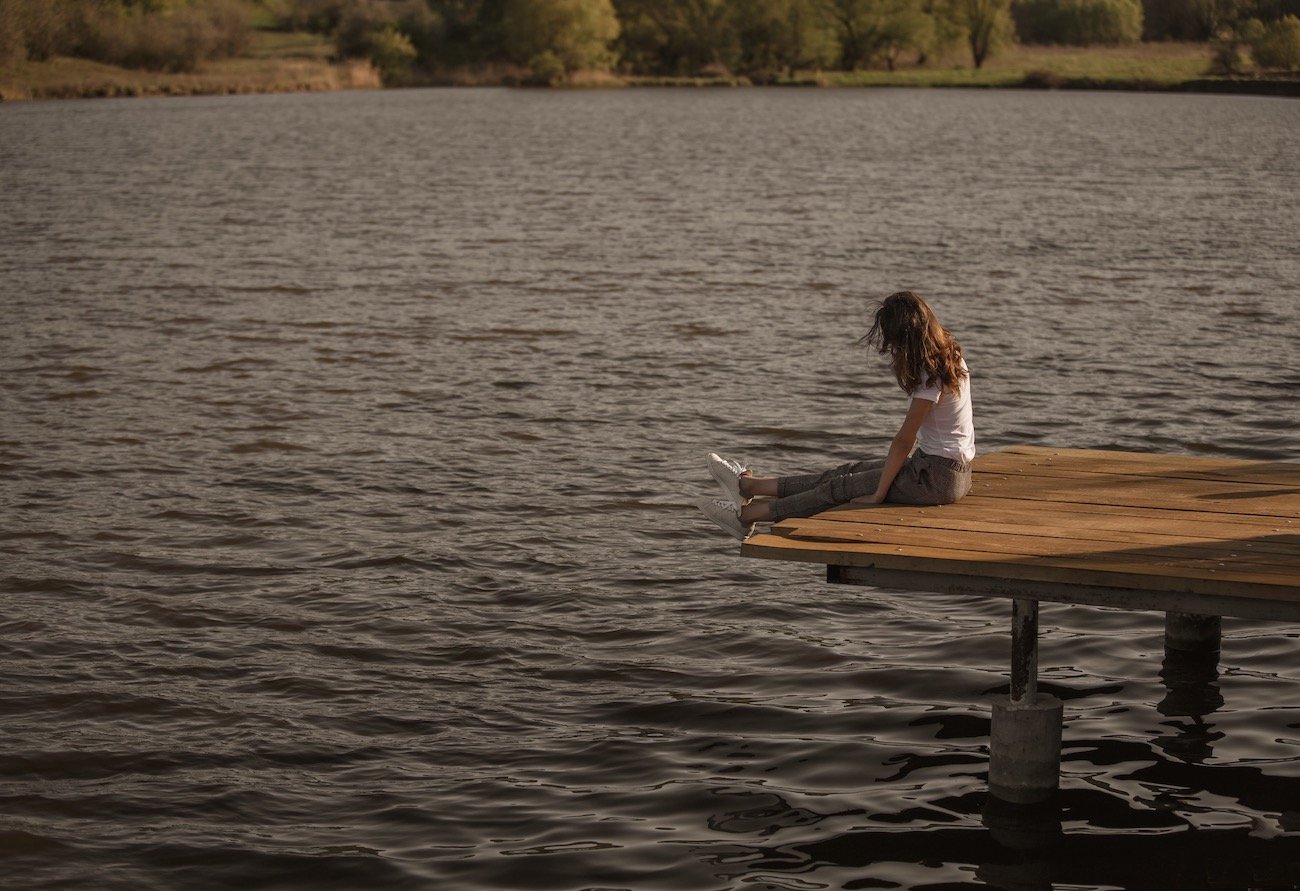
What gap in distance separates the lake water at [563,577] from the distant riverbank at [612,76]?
7558 cm

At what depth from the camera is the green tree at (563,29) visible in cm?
12312

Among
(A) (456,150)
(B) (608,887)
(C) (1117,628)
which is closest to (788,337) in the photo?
(C) (1117,628)

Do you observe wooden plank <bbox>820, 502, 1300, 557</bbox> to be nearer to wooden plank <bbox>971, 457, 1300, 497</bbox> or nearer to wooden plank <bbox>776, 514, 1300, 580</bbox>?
wooden plank <bbox>776, 514, 1300, 580</bbox>

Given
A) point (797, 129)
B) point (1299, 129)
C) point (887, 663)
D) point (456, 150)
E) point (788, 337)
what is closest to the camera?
point (887, 663)

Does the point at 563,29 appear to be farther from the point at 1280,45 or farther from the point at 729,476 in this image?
the point at 729,476

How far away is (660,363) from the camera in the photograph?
20.0m

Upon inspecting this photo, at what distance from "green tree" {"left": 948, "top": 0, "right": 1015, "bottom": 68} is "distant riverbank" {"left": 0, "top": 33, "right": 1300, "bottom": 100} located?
172cm

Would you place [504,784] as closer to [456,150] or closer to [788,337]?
[788,337]

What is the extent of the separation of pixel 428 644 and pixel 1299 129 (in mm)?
64713

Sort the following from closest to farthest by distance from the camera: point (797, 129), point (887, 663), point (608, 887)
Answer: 1. point (608, 887)
2. point (887, 663)
3. point (797, 129)

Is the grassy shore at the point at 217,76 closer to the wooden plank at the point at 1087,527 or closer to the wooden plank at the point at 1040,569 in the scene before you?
the wooden plank at the point at 1087,527

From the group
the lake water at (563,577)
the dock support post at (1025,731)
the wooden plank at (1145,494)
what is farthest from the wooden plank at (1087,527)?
the lake water at (563,577)

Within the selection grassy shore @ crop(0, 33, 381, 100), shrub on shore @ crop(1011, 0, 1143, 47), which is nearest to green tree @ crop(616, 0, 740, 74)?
grassy shore @ crop(0, 33, 381, 100)

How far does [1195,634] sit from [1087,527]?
8.09 ft
